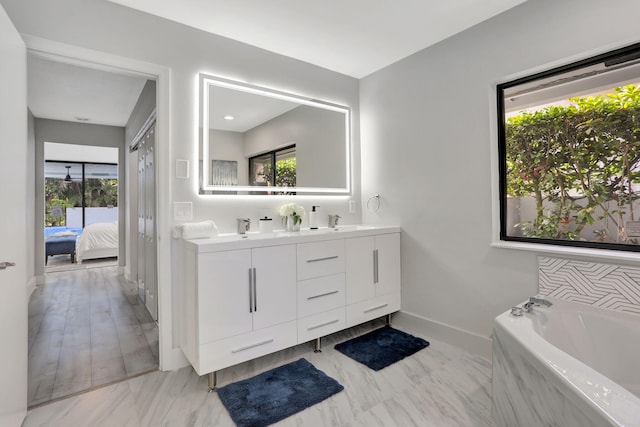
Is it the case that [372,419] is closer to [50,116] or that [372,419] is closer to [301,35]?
[301,35]

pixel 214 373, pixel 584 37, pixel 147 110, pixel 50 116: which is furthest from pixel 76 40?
pixel 50 116

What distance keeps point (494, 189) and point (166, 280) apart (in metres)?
2.50

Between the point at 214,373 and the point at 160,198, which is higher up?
the point at 160,198

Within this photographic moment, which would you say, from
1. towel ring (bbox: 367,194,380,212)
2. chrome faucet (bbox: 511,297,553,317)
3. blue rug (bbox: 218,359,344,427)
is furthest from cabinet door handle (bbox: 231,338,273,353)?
towel ring (bbox: 367,194,380,212)

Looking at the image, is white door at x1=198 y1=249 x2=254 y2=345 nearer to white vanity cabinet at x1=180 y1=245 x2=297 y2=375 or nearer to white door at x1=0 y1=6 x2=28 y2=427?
white vanity cabinet at x1=180 y1=245 x2=297 y2=375

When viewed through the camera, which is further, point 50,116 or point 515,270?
point 50,116

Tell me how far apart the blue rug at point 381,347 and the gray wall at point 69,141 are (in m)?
4.66

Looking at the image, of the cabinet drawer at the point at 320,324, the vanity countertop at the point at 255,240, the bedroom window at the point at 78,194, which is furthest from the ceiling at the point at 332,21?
the bedroom window at the point at 78,194

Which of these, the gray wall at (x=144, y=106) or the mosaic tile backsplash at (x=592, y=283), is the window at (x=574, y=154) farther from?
the gray wall at (x=144, y=106)

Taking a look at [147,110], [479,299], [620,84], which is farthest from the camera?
[147,110]

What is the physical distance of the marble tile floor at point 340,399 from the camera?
1.75m

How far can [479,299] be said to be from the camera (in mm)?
2482

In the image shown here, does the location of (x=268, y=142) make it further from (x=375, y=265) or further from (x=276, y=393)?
(x=276, y=393)

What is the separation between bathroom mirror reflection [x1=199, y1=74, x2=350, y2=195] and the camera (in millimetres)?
2543
